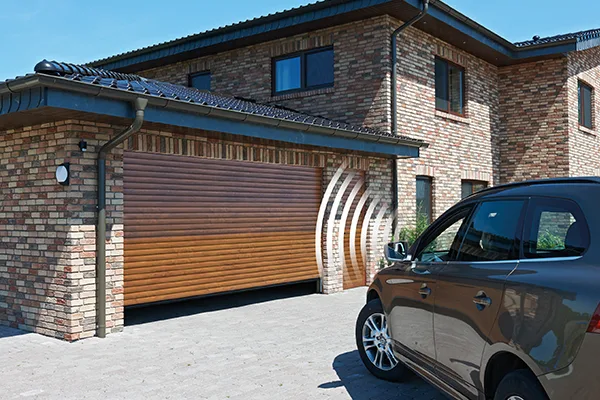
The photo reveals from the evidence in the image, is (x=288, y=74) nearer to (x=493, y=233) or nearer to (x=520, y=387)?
(x=493, y=233)

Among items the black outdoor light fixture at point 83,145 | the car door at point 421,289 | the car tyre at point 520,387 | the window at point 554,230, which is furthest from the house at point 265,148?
the car tyre at point 520,387

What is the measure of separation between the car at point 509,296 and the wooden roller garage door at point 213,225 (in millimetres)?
4320

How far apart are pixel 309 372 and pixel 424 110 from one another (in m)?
8.99

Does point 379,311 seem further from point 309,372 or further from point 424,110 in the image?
point 424,110

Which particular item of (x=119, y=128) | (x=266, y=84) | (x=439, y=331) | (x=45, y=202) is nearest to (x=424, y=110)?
(x=266, y=84)

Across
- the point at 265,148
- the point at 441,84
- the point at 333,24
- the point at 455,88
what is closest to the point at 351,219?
the point at 265,148

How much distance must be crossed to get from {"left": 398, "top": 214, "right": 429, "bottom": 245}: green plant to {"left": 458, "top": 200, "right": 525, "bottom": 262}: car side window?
816 centimetres

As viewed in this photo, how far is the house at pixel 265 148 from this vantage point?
710cm

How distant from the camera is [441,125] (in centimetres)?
1389

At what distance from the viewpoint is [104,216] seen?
23.6 feet

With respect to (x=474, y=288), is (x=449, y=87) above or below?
above

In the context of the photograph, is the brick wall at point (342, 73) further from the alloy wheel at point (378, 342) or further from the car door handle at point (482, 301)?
the car door handle at point (482, 301)

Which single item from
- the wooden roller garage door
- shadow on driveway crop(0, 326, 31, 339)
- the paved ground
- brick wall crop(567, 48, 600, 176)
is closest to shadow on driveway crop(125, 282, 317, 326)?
the paved ground

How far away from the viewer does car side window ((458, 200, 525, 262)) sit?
3574mm
